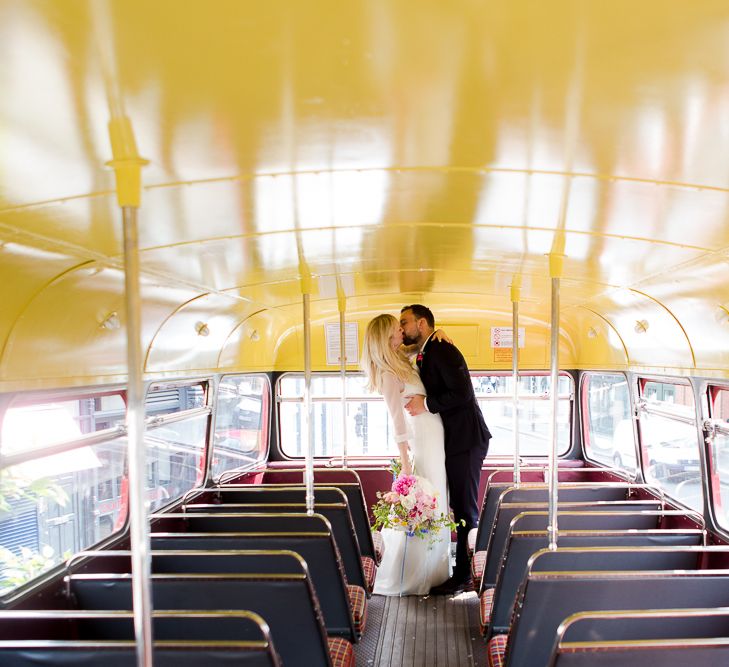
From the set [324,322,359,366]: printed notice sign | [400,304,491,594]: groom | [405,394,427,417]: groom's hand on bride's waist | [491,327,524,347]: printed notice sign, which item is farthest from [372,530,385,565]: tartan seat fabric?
[491,327,524,347]: printed notice sign

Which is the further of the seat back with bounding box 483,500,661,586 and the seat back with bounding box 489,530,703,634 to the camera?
the seat back with bounding box 483,500,661,586

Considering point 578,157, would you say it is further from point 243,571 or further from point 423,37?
point 243,571

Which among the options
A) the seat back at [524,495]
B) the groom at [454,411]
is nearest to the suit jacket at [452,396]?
the groom at [454,411]

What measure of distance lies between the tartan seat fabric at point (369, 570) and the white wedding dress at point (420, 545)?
0.43 meters

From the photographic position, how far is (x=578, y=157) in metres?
Result: 2.20

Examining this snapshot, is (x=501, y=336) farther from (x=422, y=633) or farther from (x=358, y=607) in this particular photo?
(x=358, y=607)

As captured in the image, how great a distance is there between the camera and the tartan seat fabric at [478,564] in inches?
192

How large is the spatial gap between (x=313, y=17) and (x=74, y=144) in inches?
35.7

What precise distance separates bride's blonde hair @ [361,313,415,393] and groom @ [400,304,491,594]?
0.57 ft

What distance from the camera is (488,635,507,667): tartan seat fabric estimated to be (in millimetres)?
3587

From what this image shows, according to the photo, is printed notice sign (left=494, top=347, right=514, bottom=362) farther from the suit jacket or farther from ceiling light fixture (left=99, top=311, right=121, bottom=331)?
ceiling light fixture (left=99, top=311, right=121, bottom=331)

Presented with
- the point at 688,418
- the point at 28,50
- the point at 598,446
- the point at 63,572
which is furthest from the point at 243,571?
the point at 598,446

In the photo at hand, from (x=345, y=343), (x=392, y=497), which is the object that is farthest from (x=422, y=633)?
(x=345, y=343)

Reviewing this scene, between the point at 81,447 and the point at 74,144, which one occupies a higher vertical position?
the point at 74,144
